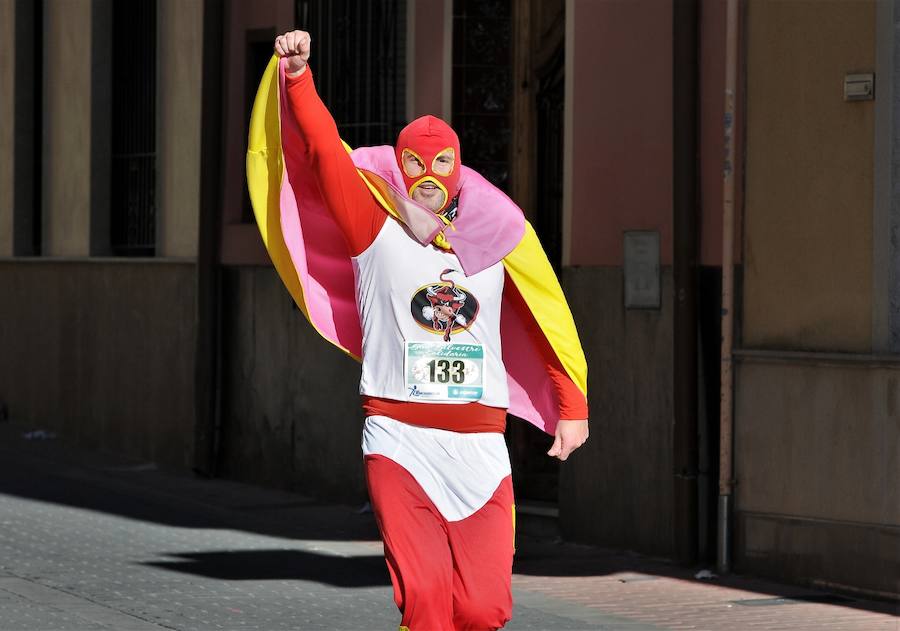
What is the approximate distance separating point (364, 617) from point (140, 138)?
9.16 m

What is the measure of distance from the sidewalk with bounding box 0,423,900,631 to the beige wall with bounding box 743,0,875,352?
4.72 ft

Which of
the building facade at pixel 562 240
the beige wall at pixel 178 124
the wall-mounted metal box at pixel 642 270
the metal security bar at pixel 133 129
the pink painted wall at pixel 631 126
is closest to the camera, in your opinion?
the building facade at pixel 562 240

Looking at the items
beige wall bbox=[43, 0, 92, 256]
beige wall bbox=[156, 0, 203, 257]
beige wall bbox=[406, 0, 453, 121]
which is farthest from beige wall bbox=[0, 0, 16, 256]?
beige wall bbox=[406, 0, 453, 121]

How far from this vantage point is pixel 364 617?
30.6 feet

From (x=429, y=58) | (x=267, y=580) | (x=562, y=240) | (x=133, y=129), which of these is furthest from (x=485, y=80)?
(x=133, y=129)

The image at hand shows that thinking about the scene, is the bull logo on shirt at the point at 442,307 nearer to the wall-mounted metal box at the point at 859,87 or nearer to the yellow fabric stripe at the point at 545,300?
the yellow fabric stripe at the point at 545,300

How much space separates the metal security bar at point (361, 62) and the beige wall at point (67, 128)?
143 inches

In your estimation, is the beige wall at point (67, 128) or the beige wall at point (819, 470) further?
the beige wall at point (67, 128)

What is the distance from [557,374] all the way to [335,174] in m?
1.00

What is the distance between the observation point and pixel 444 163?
252 inches

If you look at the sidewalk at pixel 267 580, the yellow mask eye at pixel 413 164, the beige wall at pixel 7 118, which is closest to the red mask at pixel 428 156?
the yellow mask eye at pixel 413 164

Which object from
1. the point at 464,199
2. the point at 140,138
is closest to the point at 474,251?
the point at 464,199

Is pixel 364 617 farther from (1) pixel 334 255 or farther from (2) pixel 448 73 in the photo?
(2) pixel 448 73

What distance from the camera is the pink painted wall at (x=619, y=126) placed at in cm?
1167
